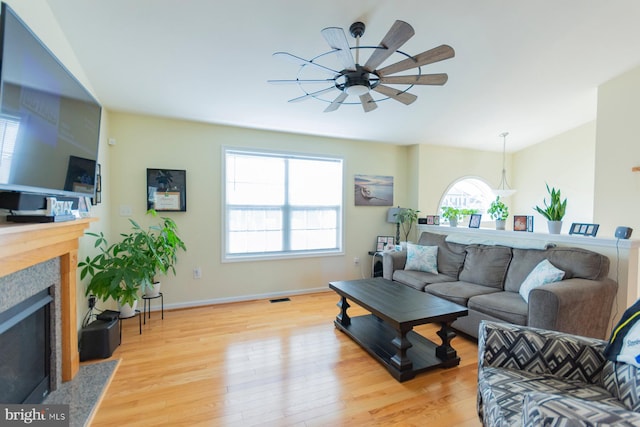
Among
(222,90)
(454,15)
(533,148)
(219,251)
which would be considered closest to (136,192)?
(219,251)

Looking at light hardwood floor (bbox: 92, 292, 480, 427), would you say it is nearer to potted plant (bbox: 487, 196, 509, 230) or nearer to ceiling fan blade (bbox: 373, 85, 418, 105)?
potted plant (bbox: 487, 196, 509, 230)

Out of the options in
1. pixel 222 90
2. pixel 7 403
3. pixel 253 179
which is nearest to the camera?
pixel 7 403

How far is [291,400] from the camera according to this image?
1877 mm

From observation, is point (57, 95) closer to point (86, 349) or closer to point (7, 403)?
point (7, 403)

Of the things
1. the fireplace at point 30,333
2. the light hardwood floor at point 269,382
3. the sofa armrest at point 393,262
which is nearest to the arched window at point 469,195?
the sofa armrest at point 393,262

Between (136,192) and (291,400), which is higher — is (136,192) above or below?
above

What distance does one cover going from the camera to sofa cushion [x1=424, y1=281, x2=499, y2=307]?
2.80 m

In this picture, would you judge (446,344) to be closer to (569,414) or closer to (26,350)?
(569,414)

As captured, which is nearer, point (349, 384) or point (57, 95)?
point (57, 95)

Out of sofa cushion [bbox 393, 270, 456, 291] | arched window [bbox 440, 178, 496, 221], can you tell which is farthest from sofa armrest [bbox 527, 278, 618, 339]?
arched window [bbox 440, 178, 496, 221]

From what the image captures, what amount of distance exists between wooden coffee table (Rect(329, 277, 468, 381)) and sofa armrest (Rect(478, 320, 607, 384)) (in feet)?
1.91

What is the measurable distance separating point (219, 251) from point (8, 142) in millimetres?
2688

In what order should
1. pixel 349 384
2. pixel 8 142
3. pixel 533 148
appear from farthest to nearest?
1. pixel 533 148
2. pixel 349 384
3. pixel 8 142

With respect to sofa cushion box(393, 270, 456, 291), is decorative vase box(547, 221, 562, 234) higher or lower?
higher
